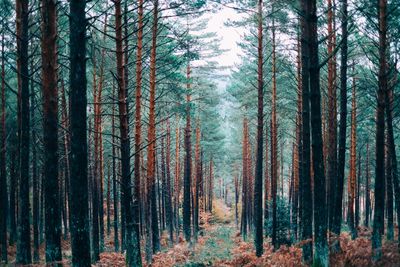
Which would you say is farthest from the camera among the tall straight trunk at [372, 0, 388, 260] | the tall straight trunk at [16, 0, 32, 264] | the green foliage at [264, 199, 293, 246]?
the green foliage at [264, 199, 293, 246]

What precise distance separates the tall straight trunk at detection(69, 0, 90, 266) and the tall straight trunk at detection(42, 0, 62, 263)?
2104 mm

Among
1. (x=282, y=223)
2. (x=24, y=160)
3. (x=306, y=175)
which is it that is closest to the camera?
(x=24, y=160)

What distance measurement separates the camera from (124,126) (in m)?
10.4

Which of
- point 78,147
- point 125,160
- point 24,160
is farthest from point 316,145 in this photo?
point 24,160

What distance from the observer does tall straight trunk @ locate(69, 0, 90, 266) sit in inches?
247

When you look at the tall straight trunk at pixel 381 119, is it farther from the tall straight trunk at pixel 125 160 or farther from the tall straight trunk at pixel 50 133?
the tall straight trunk at pixel 50 133

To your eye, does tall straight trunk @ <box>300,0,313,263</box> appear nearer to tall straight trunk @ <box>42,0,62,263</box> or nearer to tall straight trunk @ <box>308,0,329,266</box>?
tall straight trunk @ <box>308,0,329,266</box>

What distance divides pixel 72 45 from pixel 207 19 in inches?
871

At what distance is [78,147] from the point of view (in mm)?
6340

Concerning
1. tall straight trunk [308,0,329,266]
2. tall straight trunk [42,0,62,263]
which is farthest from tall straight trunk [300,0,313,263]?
tall straight trunk [42,0,62,263]

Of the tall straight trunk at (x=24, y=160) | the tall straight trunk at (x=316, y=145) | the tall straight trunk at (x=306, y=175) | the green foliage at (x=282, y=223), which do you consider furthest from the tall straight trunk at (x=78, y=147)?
the green foliage at (x=282, y=223)

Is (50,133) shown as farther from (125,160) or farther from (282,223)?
(282,223)

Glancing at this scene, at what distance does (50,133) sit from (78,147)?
2.33m

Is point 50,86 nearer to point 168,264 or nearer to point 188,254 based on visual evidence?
point 168,264
